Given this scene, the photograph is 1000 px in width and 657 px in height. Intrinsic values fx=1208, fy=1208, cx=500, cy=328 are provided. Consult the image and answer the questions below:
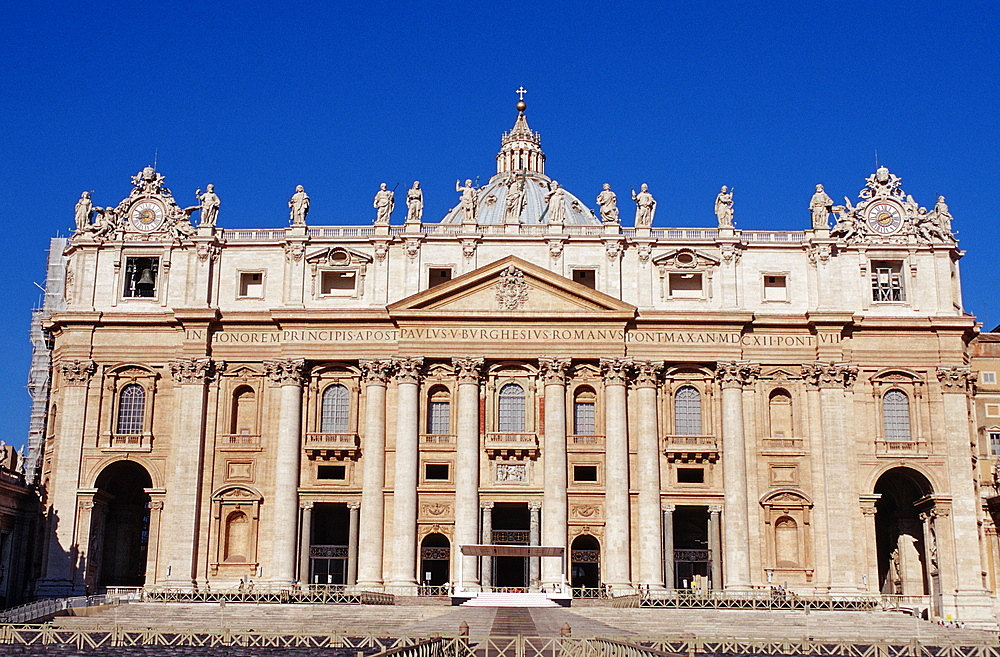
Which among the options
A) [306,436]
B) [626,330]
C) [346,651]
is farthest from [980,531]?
[346,651]

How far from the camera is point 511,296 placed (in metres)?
62.8

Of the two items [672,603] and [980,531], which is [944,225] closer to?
[980,531]

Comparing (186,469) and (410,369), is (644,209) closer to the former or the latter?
(410,369)

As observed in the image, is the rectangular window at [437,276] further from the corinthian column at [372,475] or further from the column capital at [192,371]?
the column capital at [192,371]

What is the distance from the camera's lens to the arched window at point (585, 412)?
6279 centimetres

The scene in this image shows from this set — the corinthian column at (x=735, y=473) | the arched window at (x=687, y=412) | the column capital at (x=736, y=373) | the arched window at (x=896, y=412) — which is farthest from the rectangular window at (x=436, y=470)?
the arched window at (x=896, y=412)

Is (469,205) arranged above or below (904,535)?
above

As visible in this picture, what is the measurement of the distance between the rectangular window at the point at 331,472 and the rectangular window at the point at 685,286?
64.7 feet

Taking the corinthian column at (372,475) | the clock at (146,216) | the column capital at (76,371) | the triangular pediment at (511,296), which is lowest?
the corinthian column at (372,475)

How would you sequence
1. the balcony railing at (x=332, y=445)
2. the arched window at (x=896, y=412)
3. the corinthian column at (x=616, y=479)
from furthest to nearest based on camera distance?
the arched window at (x=896, y=412) < the balcony railing at (x=332, y=445) < the corinthian column at (x=616, y=479)

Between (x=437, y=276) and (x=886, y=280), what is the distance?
2429 cm

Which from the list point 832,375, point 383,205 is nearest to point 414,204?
point 383,205

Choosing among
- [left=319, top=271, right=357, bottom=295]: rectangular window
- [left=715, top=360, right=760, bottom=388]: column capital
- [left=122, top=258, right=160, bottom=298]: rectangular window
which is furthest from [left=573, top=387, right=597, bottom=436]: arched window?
[left=122, top=258, right=160, bottom=298]: rectangular window

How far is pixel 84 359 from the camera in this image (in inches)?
2493
